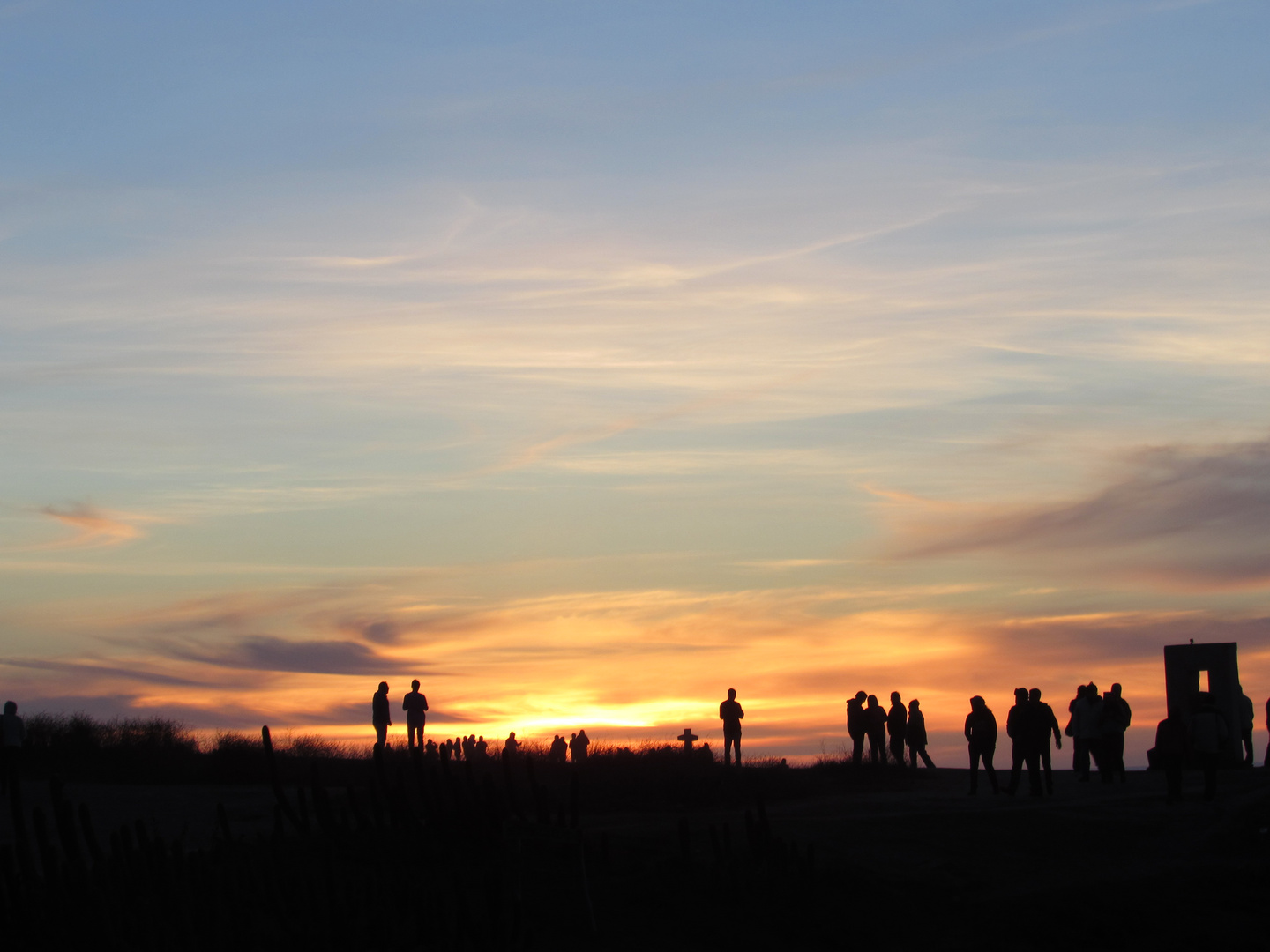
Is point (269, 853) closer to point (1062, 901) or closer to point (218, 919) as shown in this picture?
point (218, 919)

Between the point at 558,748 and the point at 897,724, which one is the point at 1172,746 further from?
the point at 558,748

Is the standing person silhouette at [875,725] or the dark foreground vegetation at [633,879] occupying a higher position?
the standing person silhouette at [875,725]

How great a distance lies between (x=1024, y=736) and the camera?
22375mm

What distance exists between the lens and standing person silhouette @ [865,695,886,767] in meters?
28.6

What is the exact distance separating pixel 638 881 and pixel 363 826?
11.0 feet

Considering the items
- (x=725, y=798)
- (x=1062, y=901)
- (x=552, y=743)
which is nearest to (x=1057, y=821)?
(x=1062, y=901)

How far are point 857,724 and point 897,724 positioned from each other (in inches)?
46.5

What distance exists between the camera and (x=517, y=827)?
16391mm

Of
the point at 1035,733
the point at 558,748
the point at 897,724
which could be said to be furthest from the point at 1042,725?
the point at 558,748

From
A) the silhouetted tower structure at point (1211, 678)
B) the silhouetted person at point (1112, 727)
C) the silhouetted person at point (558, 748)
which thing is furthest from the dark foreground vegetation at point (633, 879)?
the silhouetted person at point (558, 748)

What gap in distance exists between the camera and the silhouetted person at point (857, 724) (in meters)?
29.3

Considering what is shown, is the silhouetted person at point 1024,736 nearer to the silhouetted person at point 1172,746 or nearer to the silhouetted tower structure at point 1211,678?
the silhouetted person at point 1172,746

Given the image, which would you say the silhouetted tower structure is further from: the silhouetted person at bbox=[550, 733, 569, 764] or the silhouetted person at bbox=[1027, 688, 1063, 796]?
the silhouetted person at bbox=[550, 733, 569, 764]

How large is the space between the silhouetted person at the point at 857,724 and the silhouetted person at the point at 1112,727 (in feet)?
18.0
